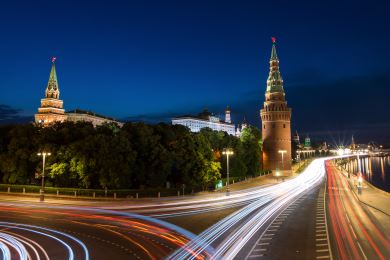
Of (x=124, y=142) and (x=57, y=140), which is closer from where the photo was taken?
(x=124, y=142)

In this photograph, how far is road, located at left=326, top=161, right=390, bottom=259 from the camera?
21.5 meters

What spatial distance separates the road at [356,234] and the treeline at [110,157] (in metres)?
22.6

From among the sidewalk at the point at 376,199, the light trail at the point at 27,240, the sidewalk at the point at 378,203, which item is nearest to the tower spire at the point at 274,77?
the sidewalk at the point at 378,203

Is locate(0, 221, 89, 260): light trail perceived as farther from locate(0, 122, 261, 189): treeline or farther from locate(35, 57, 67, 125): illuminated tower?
locate(35, 57, 67, 125): illuminated tower

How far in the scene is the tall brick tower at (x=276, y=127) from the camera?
4035 inches

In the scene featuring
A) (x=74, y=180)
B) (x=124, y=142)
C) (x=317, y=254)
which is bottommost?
(x=317, y=254)

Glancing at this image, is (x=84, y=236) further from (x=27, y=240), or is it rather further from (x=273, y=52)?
(x=273, y=52)

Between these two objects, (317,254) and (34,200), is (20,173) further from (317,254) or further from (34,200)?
(317,254)

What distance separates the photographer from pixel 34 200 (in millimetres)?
45156

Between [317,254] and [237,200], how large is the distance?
2462cm

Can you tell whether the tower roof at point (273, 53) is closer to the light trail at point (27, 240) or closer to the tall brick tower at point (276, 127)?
the tall brick tower at point (276, 127)

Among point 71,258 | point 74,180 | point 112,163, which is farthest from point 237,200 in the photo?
point 71,258

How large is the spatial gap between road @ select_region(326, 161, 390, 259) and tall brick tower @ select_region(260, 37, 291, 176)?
60.4 meters

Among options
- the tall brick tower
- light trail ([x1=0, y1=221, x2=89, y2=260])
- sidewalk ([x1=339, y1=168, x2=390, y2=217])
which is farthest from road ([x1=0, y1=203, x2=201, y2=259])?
the tall brick tower
